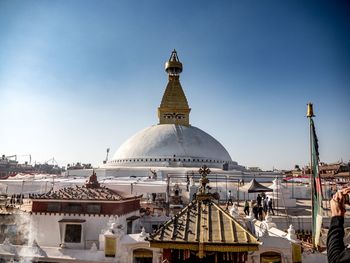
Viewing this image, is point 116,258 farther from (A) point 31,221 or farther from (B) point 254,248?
(B) point 254,248

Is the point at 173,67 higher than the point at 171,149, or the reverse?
the point at 173,67

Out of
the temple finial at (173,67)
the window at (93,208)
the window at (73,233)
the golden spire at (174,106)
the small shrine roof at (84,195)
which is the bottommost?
the window at (73,233)

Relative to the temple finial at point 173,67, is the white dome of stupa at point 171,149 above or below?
below

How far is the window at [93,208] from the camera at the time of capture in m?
12.4

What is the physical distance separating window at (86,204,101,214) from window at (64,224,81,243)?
0.69 meters

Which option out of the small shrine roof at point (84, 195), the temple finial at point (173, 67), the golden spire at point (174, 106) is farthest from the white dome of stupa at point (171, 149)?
the small shrine roof at point (84, 195)

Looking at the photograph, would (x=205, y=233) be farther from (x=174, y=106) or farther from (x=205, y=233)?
(x=174, y=106)

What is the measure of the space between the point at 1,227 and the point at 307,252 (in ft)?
42.3

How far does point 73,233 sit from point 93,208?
3.95 ft

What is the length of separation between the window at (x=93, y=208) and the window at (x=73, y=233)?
693 mm

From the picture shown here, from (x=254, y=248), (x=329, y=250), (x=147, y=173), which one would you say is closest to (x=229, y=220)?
(x=254, y=248)

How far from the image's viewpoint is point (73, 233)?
12.0 m

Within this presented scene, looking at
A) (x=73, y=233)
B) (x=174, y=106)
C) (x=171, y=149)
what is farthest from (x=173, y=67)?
(x=73, y=233)

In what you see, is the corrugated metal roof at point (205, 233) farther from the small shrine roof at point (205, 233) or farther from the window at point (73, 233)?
the window at point (73, 233)
